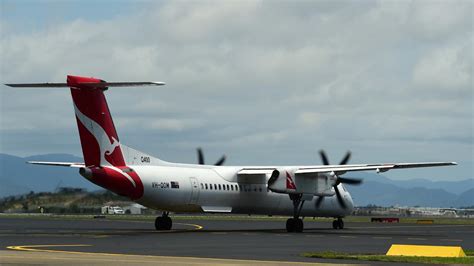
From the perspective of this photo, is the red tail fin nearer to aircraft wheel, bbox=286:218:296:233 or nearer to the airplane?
the airplane

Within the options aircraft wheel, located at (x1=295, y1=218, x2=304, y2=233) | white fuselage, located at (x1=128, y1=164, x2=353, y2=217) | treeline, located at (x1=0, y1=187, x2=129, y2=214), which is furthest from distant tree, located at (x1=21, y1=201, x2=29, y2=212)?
aircraft wheel, located at (x1=295, y1=218, x2=304, y2=233)

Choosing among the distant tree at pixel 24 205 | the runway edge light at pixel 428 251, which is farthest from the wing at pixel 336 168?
the distant tree at pixel 24 205

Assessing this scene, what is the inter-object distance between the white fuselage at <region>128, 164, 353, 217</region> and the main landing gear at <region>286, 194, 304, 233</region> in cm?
153

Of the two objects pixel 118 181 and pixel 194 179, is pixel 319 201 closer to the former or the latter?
pixel 194 179

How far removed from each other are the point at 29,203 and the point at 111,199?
1401 cm

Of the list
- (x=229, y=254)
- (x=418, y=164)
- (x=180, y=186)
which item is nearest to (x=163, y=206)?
(x=180, y=186)

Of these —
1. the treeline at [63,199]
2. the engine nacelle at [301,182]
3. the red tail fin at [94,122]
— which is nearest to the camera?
the red tail fin at [94,122]

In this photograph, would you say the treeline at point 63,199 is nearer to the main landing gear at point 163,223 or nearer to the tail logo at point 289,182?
the main landing gear at point 163,223

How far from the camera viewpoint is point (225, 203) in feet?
179

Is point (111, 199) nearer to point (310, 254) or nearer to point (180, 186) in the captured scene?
point (180, 186)

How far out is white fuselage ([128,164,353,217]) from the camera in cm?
4891

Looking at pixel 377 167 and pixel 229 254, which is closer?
pixel 229 254

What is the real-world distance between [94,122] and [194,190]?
783cm

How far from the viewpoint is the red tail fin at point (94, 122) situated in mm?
45312
